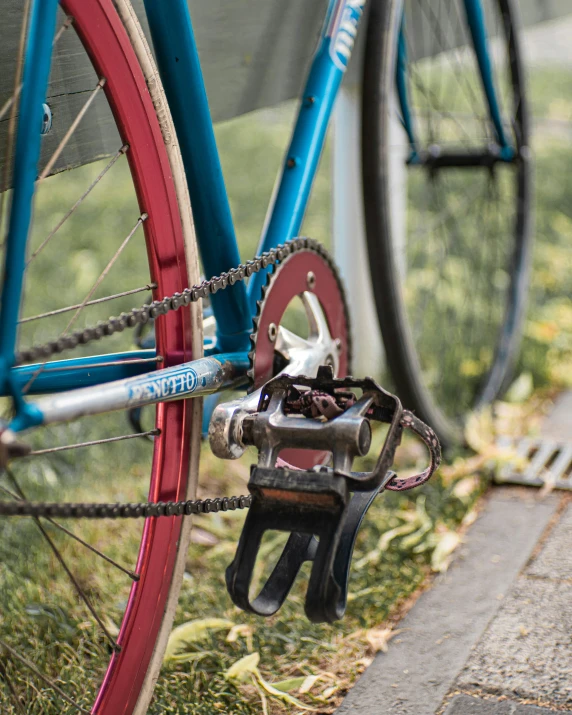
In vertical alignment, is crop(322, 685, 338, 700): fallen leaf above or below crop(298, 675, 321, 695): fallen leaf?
below

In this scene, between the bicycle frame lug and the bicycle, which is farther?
the bicycle

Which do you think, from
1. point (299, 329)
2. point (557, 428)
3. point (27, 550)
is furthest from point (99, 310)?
point (557, 428)

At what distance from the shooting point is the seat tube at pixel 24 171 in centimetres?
99

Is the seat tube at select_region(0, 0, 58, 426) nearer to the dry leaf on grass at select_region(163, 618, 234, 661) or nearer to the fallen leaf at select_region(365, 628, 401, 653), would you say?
the dry leaf on grass at select_region(163, 618, 234, 661)

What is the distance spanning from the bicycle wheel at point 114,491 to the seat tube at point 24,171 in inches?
3.4

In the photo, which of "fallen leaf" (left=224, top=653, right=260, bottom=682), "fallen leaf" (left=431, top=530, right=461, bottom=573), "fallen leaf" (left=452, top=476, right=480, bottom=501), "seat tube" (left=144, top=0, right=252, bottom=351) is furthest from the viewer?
"fallen leaf" (left=452, top=476, right=480, bottom=501)

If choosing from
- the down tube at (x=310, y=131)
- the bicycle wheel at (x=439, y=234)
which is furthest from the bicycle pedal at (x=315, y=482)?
the bicycle wheel at (x=439, y=234)

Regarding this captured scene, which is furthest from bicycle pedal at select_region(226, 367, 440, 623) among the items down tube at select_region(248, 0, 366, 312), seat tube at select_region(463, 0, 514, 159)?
seat tube at select_region(463, 0, 514, 159)

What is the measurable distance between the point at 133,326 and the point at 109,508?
10.2 inches

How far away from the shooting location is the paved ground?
1.44m

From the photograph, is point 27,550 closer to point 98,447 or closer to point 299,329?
point 98,447

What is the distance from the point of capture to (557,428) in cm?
240

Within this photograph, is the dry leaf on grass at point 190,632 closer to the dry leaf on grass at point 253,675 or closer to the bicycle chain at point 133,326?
the dry leaf on grass at point 253,675

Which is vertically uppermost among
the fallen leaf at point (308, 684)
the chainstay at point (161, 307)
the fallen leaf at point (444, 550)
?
the chainstay at point (161, 307)
